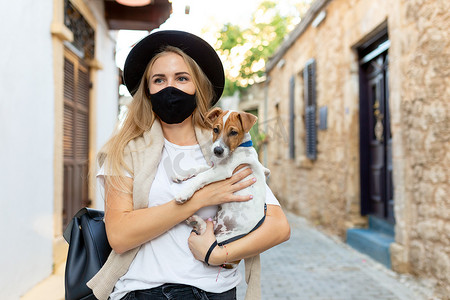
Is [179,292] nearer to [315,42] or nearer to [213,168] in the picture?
[213,168]

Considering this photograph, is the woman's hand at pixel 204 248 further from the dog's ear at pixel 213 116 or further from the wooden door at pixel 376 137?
the wooden door at pixel 376 137

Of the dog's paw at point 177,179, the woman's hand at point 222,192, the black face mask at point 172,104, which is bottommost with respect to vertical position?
the woman's hand at point 222,192

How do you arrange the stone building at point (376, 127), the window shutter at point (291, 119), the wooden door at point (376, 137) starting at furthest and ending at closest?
the window shutter at point (291, 119), the wooden door at point (376, 137), the stone building at point (376, 127)

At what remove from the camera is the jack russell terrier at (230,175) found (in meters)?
1.66

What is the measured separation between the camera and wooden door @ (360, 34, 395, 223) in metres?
6.33

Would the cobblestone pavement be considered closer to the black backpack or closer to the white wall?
the white wall

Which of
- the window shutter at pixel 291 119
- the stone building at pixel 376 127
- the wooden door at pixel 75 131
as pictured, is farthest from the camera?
the window shutter at pixel 291 119

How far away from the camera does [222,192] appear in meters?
1.64

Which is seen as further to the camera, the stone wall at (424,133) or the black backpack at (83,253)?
the stone wall at (424,133)

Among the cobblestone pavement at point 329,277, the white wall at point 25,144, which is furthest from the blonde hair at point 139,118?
the cobblestone pavement at point 329,277

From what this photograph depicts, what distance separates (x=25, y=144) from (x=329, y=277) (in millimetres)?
3874

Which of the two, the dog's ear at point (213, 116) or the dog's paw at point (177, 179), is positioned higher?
the dog's ear at point (213, 116)

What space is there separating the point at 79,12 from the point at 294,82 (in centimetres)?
715

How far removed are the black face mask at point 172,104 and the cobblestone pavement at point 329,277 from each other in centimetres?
303
